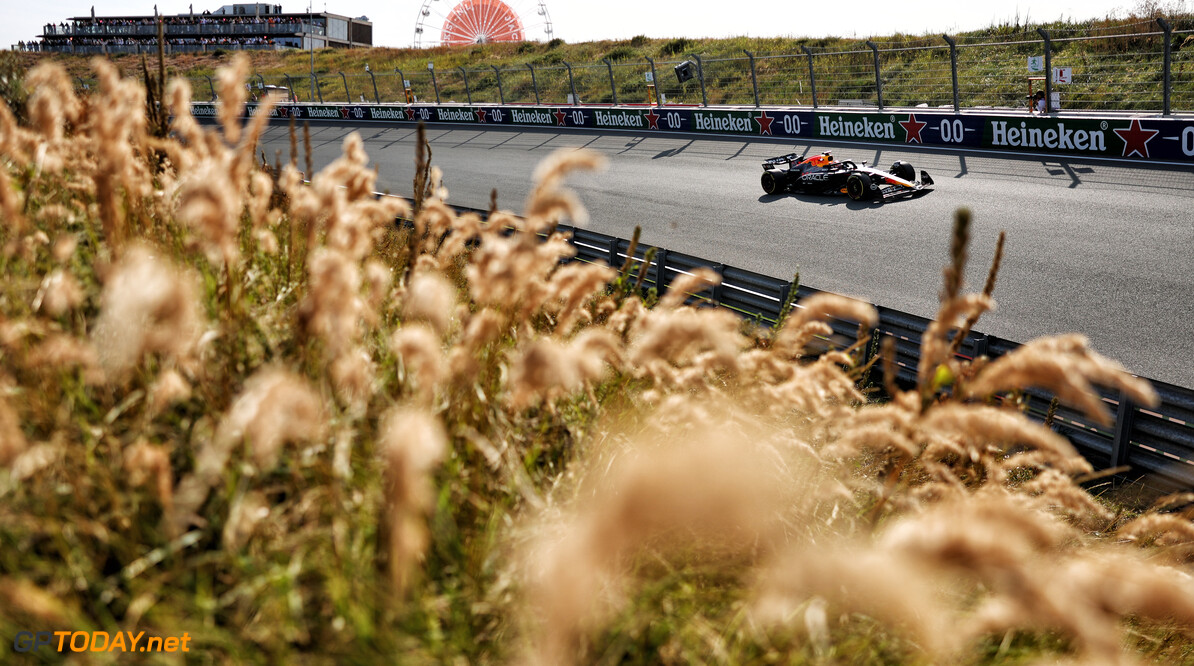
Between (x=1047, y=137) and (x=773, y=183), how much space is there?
6967 mm

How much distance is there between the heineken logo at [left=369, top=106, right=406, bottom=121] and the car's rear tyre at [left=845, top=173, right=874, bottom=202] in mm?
28084

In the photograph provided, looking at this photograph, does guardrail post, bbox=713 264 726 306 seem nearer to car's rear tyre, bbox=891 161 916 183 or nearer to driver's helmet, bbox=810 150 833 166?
driver's helmet, bbox=810 150 833 166

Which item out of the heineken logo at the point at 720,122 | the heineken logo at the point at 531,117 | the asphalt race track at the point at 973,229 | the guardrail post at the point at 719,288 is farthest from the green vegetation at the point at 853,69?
the guardrail post at the point at 719,288

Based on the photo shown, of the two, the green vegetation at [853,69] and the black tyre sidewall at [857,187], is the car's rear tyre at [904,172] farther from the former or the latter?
the green vegetation at [853,69]

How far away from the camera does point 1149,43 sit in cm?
2809

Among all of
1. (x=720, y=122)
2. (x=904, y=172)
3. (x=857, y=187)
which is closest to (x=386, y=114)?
(x=720, y=122)

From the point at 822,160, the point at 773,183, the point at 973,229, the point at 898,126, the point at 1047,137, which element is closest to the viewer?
the point at 973,229

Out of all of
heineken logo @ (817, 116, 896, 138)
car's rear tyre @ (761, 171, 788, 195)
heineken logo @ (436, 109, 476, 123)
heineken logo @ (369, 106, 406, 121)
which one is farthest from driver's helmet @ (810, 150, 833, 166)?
heineken logo @ (369, 106, 406, 121)

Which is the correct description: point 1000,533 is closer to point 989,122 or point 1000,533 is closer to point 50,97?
point 50,97

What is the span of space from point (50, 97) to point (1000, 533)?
3047 mm

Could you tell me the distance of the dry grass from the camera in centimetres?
138

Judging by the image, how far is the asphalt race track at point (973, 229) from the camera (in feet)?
28.7

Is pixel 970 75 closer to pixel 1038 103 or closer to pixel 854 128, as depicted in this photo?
pixel 1038 103

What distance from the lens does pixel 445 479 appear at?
2.29m
